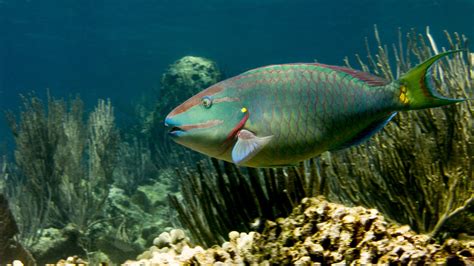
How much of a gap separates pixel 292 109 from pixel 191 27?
152 feet

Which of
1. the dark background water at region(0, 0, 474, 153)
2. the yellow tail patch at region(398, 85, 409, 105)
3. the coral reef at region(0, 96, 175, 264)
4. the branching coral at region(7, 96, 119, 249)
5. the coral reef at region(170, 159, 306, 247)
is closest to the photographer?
the yellow tail patch at region(398, 85, 409, 105)

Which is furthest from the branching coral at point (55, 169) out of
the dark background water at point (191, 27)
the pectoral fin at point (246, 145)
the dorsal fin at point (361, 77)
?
the dark background water at point (191, 27)

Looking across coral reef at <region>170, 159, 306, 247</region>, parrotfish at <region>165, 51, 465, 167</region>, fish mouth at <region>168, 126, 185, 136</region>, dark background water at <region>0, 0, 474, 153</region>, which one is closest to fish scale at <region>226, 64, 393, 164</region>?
parrotfish at <region>165, 51, 465, 167</region>

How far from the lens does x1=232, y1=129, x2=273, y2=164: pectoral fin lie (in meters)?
1.71

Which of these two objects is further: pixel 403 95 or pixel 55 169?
pixel 55 169

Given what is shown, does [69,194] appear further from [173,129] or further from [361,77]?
[361,77]

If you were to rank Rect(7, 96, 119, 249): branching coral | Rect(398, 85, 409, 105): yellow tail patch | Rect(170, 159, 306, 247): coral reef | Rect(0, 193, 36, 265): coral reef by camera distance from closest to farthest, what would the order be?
Rect(398, 85, 409, 105): yellow tail patch < Rect(170, 159, 306, 247): coral reef < Rect(0, 193, 36, 265): coral reef < Rect(7, 96, 119, 249): branching coral

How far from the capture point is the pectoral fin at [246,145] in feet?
5.62

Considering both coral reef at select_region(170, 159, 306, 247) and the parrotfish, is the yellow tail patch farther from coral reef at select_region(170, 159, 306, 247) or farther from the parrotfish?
coral reef at select_region(170, 159, 306, 247)

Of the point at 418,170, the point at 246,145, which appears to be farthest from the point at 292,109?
the point at 418,170

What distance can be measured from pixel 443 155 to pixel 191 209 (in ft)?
6.19

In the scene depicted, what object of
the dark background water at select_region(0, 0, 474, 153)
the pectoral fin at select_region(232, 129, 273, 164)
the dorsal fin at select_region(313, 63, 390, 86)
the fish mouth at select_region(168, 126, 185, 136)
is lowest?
the pectoral fin at select_region(232, 129, 273, 164)

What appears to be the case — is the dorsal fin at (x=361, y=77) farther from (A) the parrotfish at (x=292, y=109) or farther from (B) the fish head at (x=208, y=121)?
(B) the fish head at (x=208, y=121)

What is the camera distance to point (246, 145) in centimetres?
177
